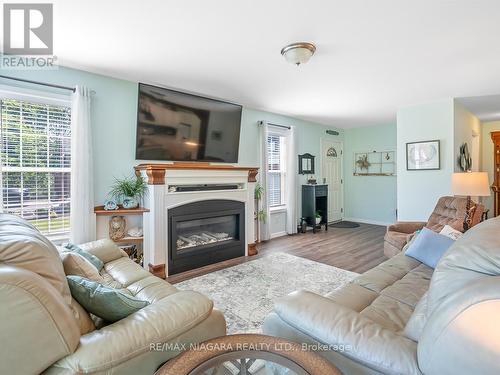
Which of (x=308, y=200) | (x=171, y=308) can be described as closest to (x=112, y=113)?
(x=171, y=308)

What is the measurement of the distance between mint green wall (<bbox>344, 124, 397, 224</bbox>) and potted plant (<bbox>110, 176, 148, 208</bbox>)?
530cm

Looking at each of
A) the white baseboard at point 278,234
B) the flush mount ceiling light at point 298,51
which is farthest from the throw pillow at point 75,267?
the white baseboard at point 278,234

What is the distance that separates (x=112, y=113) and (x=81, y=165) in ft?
2.52

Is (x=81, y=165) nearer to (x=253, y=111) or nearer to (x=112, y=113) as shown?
(x=112, y=113)

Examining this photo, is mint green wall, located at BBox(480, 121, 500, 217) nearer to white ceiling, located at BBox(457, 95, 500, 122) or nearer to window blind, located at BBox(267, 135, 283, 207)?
white ceiling, located at BBox(457, 95, 500, 122)

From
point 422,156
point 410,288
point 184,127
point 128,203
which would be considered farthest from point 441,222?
point 128,203

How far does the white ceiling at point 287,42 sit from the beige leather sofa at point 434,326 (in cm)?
179

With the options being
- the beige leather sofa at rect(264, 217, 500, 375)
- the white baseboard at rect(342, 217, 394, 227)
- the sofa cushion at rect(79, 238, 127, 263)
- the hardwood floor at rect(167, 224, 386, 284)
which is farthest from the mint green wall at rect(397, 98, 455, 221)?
the sofa cushion at rect(79, 238, 127, 263)

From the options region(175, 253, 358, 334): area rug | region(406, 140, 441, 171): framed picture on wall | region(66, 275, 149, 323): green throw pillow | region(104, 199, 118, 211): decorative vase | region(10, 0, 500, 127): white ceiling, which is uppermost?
region(10, 0, 500, 127): white ceiling

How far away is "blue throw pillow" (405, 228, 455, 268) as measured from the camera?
2.15 m

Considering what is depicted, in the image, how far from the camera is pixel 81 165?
293cm

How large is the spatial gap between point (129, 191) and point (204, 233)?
3.85 ft

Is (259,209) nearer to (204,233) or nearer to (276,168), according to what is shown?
(276,168)

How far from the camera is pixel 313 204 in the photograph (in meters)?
5.62
